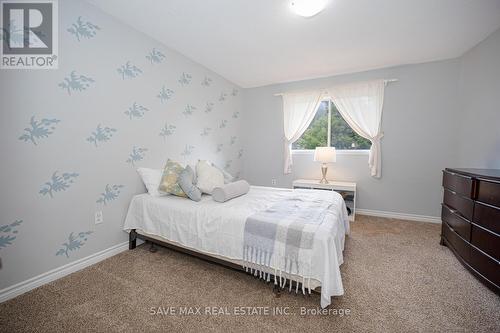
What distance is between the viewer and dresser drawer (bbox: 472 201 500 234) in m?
1.58

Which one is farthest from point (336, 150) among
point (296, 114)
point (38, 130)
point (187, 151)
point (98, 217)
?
point (38, 130)

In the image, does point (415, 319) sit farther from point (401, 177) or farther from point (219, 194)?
point (401, 177)

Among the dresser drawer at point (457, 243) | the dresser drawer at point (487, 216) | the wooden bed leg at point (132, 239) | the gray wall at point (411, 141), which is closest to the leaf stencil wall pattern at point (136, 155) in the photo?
the wooden bed leg at point (132, 239)

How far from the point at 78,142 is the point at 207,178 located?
130 cm

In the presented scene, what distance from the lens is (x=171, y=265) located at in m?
2.07

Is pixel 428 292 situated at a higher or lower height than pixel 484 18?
lower

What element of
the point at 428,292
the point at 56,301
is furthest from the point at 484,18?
the point at 56,301

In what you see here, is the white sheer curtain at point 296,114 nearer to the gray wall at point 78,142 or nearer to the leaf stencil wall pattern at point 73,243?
the gray wall at point 78,142

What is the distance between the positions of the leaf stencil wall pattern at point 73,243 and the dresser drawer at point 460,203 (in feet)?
12.0

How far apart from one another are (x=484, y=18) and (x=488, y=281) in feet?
8.38

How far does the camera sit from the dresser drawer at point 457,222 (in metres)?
1.92

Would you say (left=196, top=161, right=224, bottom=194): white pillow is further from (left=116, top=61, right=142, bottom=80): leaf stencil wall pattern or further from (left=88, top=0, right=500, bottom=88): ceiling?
(left=88, top=0, right=500, bottom=88): ceiling

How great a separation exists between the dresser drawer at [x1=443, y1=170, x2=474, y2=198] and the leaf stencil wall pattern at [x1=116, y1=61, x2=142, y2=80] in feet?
11.9

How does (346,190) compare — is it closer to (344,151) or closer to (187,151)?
(344,151)
